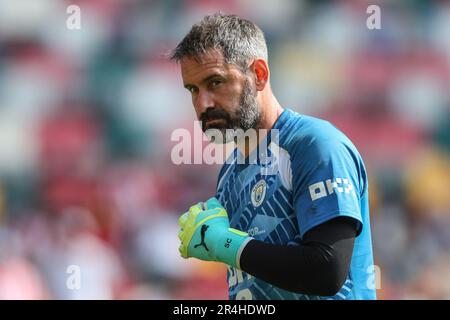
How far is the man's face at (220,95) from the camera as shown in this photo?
2.61 metres

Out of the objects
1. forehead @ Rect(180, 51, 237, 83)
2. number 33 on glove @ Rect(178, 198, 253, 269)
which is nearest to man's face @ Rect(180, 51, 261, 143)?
forehead @ Rect(180, 51, 237, 83)

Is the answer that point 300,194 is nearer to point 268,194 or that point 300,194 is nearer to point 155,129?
Answer: point 268,194

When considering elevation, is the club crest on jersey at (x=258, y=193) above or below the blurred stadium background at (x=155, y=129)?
below

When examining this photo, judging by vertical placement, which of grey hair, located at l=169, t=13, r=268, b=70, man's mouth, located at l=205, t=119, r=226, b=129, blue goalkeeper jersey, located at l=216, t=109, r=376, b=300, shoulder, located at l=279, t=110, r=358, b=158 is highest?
grey hair, located at l=169, t=13, r=268, b=70

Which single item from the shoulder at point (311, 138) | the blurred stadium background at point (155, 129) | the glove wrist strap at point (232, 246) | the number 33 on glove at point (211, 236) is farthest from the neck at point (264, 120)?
the blurred stadium background at point (155, 129)

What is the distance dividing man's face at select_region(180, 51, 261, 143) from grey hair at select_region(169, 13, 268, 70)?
0.03 metres

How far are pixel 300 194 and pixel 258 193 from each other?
0.77ft

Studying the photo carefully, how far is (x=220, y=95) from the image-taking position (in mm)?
2617

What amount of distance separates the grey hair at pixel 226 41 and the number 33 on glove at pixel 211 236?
0.52m

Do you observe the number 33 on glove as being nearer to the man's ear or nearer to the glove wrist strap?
the glove wrist strap

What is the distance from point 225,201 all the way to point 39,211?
15.2 ft

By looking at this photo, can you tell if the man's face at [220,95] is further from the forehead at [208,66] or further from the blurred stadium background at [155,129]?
the blurred stadium background at [155,129]

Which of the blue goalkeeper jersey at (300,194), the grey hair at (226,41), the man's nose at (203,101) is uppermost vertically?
the grey hair at (226,41)

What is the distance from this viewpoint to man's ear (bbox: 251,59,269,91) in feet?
8.85
